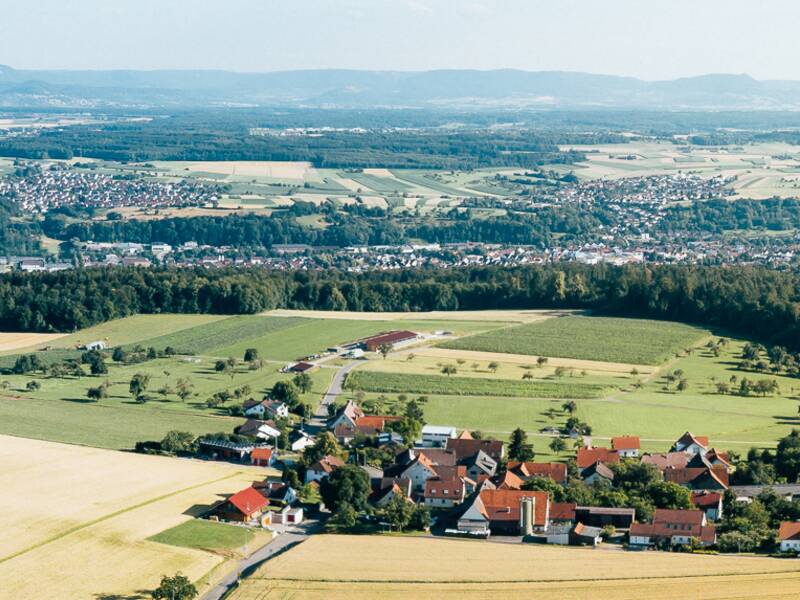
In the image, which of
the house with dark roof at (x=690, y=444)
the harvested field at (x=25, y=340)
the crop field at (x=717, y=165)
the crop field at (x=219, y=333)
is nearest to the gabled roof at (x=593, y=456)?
the house with dark roof at (x=690, y=444)

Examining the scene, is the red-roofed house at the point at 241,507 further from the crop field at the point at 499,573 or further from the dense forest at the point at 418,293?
the dense forest at the point at 418,293

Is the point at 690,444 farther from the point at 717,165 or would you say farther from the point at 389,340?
the point at 717,165

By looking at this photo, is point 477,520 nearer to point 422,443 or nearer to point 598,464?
point 598,464

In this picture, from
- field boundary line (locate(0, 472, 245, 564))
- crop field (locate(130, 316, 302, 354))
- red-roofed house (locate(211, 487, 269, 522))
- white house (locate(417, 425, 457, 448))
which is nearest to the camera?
field boundary line (locate(0, 472, 245, 564))

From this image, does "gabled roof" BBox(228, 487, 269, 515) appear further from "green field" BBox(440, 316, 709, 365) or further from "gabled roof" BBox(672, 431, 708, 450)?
"green field" BBox(440, 316, 709, 365)

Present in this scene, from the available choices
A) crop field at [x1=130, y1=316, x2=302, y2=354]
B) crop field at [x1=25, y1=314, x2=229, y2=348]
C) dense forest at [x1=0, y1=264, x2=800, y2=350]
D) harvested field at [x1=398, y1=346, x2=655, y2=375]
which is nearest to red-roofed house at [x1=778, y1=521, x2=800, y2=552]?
harvested field at [x1=398, y1=346, x2=655, y2=375]

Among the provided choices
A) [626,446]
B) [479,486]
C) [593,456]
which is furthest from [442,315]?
[479,486]

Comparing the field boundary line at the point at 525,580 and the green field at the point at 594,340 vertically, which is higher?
the field boundary line at the point at 525,580
